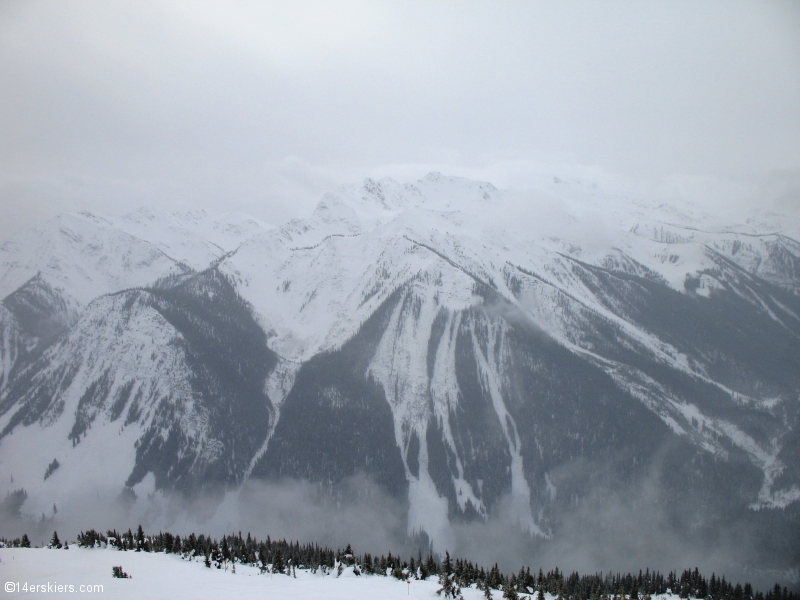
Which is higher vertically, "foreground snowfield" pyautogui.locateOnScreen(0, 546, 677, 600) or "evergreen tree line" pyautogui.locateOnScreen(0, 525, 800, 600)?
"foreground snowfield" pyautogui.locateOnScreen(0, 546, 677, 600)

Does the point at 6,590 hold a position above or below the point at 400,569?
above

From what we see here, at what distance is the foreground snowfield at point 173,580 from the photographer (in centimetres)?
9440

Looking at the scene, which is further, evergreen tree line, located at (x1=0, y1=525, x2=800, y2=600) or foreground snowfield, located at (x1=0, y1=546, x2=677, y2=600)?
evergreen tree line, located at (x1=0, y1=525, x2=800, y2=600)

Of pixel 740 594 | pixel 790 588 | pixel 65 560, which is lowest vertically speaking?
pixel 790 588

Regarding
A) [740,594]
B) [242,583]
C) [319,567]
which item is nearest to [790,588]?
[740,594]

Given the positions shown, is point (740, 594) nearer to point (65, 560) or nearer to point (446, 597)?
point (446, 597)

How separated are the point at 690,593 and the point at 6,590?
138 metres

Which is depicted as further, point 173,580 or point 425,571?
point 425,571

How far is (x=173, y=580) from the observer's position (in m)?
105

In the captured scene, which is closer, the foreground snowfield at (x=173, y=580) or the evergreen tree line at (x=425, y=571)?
the foreground snowfield at (x=173, y=580)

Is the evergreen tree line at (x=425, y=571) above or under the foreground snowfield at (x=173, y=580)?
under

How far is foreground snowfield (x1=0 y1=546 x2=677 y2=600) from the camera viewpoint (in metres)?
94.4

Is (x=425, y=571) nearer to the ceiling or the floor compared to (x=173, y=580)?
nearer to the floor

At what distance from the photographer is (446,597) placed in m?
111
